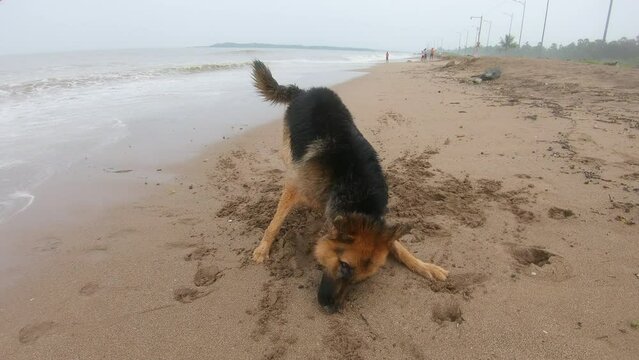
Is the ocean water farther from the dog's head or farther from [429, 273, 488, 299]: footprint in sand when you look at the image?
[429, 273, 488, 299]: footprint in sand

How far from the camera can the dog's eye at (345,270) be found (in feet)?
9.25

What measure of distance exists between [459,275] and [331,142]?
1.79 meters

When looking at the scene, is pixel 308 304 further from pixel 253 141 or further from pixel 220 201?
pixel 253 141

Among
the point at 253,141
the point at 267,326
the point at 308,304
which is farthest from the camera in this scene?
the point at 253,141

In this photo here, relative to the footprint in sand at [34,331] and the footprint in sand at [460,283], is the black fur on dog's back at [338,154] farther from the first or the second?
the footprint in sand at [34,331]

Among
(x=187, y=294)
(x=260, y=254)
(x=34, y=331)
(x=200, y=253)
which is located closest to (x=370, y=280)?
(x=260, y=254)

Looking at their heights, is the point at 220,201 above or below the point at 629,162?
below

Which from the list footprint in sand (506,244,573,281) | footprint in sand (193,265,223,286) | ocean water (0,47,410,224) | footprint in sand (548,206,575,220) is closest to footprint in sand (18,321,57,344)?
footprint in sand (193,265,223,286)

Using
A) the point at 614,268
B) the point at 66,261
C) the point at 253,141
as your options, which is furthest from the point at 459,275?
the point at 253,141

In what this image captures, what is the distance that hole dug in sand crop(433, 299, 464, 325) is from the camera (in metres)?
2.88

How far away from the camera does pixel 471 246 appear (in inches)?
150

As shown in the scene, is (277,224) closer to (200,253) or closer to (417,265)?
(200,253)

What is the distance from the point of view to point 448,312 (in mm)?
2957

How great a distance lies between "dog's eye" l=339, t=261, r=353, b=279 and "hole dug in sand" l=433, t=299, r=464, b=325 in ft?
2.60
